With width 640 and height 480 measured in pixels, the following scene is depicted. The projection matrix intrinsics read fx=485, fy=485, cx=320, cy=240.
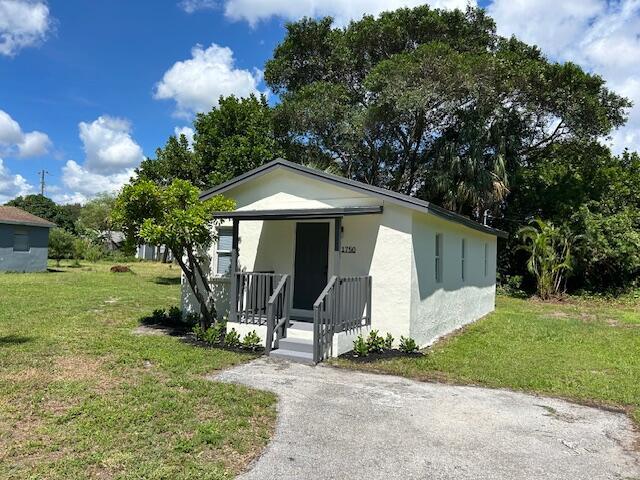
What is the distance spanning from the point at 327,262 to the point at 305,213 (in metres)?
1.35

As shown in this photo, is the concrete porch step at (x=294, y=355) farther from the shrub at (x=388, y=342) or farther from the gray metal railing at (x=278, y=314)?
the shrub at (x=388, y=342)

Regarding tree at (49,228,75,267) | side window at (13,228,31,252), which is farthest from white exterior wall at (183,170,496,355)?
tree at (49,228,75,267)

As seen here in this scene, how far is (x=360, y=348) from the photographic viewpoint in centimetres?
811

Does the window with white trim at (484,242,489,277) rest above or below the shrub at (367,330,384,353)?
above

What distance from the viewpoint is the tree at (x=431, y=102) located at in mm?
18203

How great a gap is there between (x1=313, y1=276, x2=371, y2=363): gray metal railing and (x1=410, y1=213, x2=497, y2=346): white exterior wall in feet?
2.92

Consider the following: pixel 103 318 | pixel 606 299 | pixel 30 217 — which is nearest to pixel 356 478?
pixel 103 318

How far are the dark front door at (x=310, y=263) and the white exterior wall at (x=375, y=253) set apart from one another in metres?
0.18

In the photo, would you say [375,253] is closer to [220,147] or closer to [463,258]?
[463,258]

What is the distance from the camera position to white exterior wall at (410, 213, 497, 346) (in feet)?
29.4

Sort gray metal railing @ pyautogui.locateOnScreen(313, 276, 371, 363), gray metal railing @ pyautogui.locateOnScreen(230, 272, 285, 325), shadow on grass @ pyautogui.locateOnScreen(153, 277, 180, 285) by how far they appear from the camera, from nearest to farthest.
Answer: gray metal railing @ pyautogui.locateOnScreen(313, 276, 371, 363) < gray metal railing @ pyautogui.locateOnScreen(230, 272, 285, 325) < shadow on grass @ pyautogui.locateOnScreen(153, 277, 180, 285)

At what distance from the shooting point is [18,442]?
4.14 metres

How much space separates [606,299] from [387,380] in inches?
623

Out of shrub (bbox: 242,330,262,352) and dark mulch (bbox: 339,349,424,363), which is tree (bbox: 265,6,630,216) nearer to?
dark mulch (bbox: 339,349,424,363)
